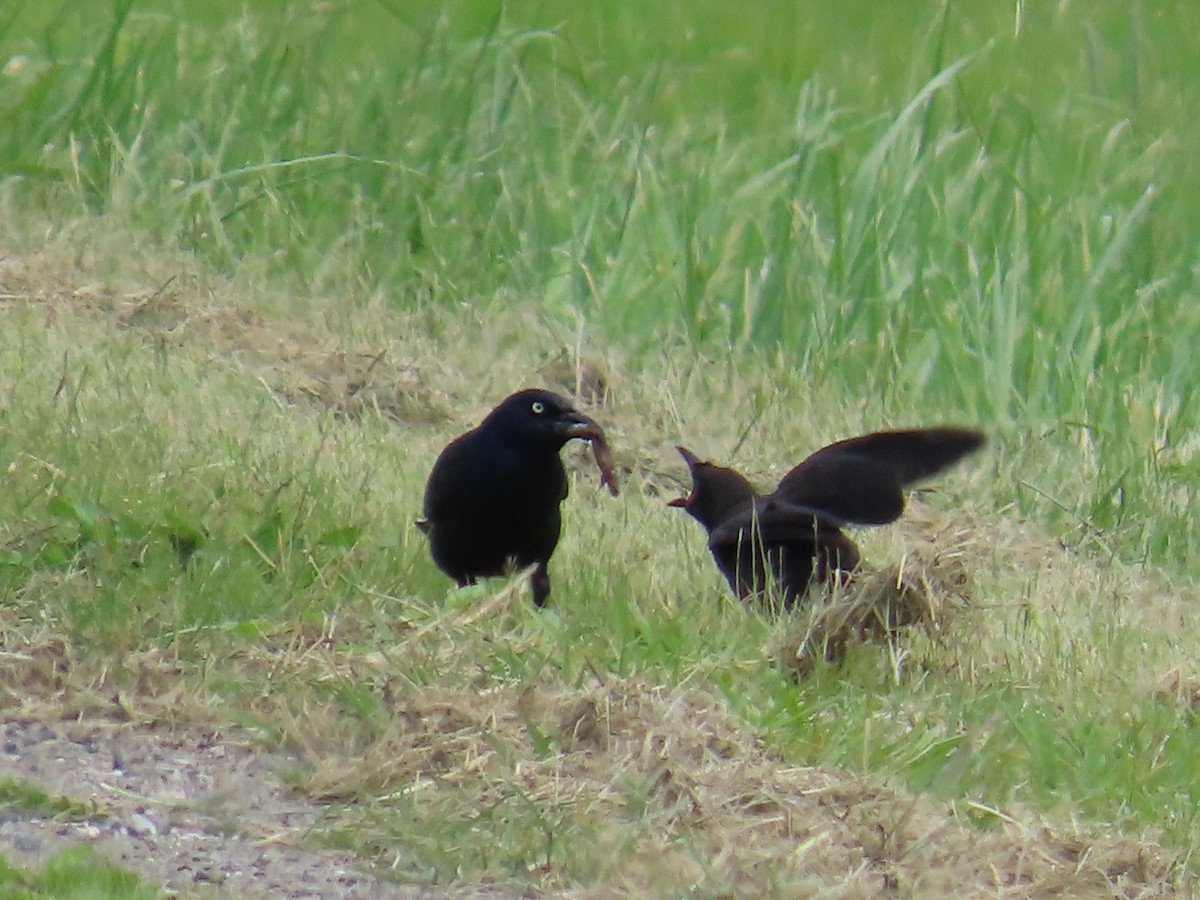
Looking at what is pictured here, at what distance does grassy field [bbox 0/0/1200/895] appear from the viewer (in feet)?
15.4

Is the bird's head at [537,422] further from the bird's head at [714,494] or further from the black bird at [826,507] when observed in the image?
the black bird at [826,507]

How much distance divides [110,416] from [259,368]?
1.38 m

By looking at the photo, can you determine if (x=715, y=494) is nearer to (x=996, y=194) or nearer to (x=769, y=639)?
(x=769, y=639)

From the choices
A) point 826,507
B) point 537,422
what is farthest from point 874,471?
point 537,422

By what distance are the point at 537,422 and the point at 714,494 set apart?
54 centimetres

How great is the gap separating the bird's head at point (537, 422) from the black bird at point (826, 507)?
473mm

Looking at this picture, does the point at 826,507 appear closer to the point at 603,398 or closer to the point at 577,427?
the point at 577,427

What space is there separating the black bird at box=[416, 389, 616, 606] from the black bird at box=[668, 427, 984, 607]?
0.47 m

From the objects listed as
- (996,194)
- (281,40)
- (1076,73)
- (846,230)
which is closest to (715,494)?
(846,230)

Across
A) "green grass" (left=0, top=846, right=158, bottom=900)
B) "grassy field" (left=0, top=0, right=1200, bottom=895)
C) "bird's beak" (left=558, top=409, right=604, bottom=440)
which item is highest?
"green grass" (left=0, top=846, right=158, bottom=900)

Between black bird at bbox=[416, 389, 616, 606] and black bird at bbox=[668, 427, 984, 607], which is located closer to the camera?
black bird at bbox=[668, 427, 984, 607]

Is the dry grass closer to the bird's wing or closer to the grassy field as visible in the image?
the grassy field

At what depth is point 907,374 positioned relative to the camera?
9094mm

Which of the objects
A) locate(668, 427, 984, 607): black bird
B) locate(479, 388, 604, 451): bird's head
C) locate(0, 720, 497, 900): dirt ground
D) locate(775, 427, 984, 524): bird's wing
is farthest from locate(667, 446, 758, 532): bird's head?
locate(0, 720, 497, 900): dirt ground
